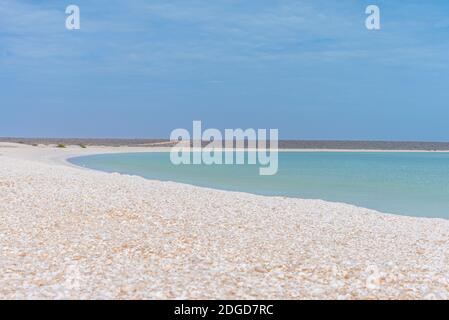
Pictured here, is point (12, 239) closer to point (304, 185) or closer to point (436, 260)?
point (436, 260)

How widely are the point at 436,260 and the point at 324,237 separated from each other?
2405 millimetres

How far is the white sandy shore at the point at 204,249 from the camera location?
7637mm

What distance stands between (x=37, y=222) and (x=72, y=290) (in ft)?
16.8

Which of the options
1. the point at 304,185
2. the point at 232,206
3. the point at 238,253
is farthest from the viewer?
the point at 304,185

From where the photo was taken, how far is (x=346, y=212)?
16.3 m

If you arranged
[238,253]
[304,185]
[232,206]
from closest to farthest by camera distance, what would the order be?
[238,253]
[232,206]
[304,185]

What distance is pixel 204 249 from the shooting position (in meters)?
10.0

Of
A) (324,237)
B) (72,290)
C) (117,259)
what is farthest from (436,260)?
(72,290)

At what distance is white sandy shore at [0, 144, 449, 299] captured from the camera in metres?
7.64

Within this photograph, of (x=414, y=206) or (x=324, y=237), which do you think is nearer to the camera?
(x=324, y=237)

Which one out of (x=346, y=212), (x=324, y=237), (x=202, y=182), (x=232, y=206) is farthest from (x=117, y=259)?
(x=202, y=182)

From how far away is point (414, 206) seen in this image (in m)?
21.2

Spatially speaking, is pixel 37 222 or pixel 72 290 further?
pixel 37 222
